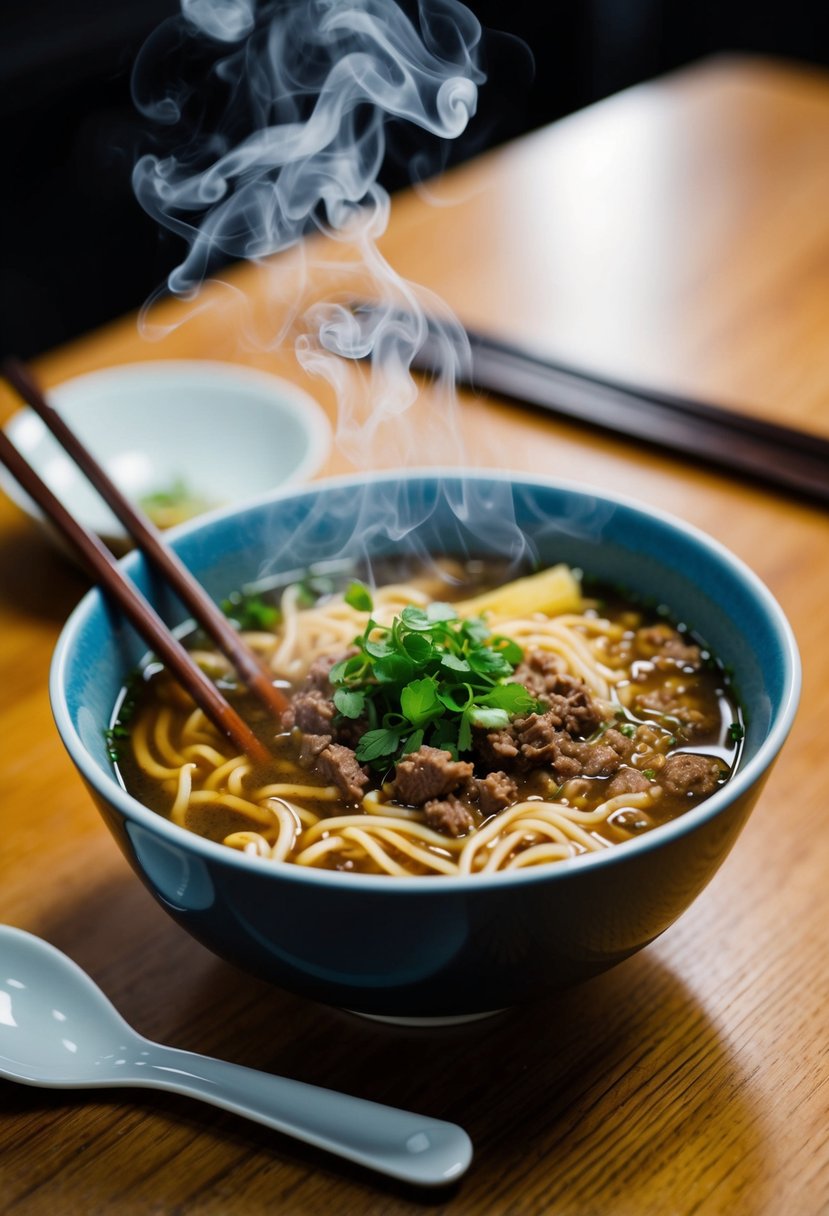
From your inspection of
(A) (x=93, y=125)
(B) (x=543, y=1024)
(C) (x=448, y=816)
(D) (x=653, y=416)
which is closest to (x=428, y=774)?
(C) (x=448, y=816)

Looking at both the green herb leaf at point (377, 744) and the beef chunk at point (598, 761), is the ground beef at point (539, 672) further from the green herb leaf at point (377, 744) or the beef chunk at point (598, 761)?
the green herb leaf at point (377, 744)

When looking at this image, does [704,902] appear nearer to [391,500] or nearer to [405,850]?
[405,850]

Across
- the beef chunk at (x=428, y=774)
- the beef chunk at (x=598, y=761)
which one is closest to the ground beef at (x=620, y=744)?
the beef chunk at (x=598, y=761)

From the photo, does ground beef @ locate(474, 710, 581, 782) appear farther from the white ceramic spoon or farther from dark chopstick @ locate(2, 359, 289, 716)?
the white ceramic spoon

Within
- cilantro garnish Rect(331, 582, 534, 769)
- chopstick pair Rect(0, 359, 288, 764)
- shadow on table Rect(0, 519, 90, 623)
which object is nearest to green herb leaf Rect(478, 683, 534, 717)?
cilantro garnish Rect(331, 582, 534, 769)

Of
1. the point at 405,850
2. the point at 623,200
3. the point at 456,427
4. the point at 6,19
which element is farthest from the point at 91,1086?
the point at 6,19

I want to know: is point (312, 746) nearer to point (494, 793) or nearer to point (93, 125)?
point (494, 793)

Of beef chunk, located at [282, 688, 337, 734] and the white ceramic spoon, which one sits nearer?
the white ceramic spoon
